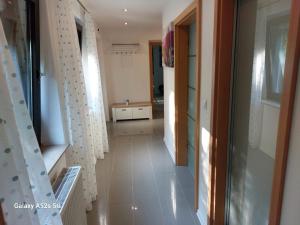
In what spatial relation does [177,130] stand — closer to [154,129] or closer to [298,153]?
[154,129]

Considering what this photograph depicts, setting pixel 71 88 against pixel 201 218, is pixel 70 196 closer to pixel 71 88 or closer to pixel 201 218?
pixel 71 88

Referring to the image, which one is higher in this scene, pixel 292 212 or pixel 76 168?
pixel 292 212

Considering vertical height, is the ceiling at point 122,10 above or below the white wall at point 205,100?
above

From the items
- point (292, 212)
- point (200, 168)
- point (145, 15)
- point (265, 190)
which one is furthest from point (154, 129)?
point (292, 212)

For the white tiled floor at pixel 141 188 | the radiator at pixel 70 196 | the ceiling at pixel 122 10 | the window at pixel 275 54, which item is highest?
the ceiling at pixel 122 10

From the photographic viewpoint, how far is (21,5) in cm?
155

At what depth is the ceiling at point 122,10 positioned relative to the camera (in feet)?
10.1

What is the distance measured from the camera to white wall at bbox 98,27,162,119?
5965 mm

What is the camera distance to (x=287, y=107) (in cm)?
88

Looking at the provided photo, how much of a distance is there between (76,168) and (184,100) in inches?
74.3

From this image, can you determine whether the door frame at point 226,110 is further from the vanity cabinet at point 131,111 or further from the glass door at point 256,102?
the vanity cabinet at point 131,111

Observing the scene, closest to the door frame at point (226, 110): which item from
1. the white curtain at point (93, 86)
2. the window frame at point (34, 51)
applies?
the window frame at point (34, 51)

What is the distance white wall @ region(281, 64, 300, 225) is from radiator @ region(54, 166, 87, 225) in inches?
46.2

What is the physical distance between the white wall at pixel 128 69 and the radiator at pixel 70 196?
4371 millimetres
